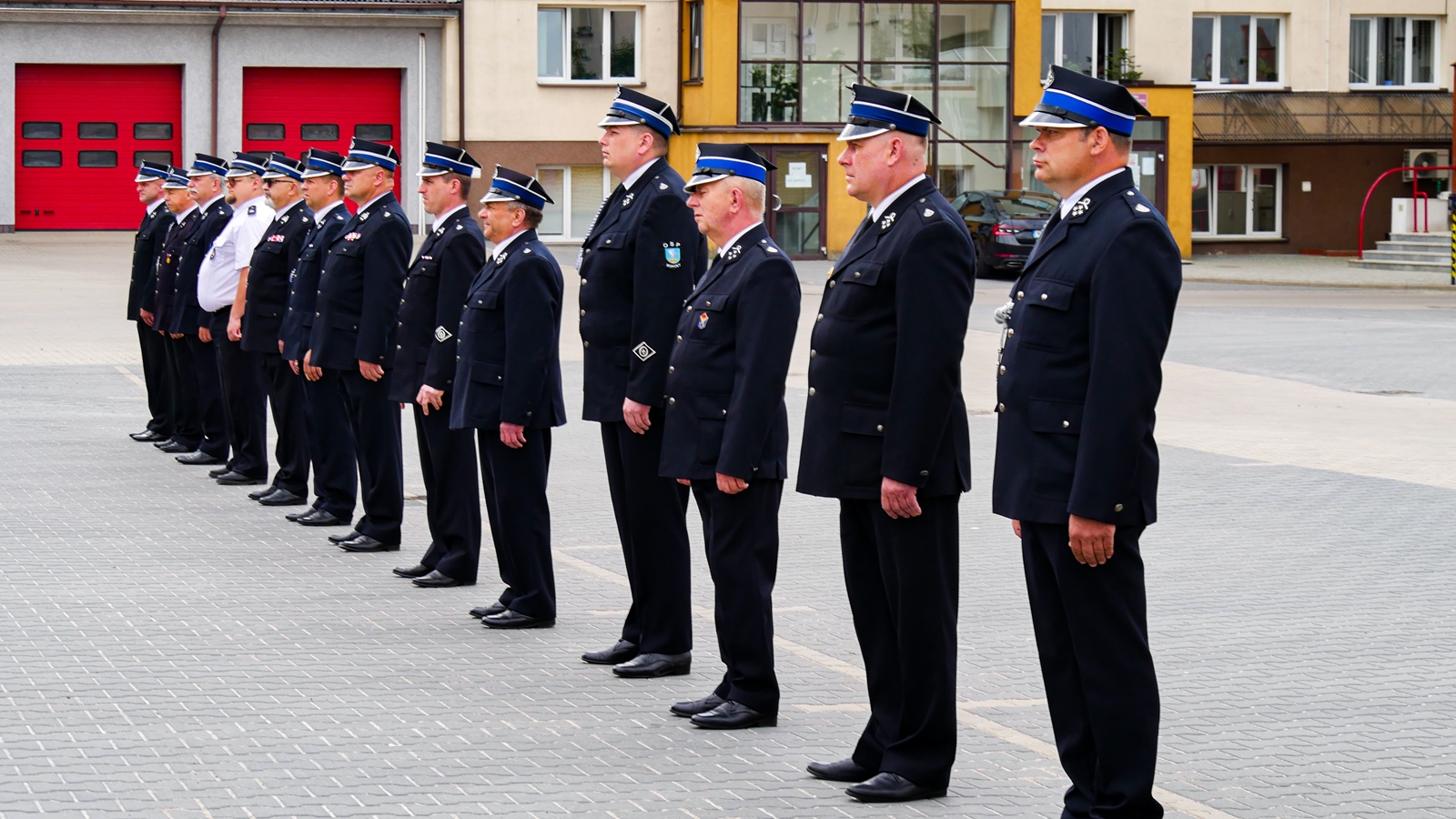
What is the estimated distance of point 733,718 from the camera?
648 cm

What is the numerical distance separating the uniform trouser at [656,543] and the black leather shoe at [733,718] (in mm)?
842

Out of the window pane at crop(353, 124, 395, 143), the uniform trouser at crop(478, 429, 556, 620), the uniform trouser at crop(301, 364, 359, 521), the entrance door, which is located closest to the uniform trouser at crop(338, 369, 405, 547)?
the uniform trouser at crop(301, 364, 359, 521)

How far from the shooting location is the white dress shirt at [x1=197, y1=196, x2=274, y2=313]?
493 inches

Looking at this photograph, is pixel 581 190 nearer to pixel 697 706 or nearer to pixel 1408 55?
pixel 1408 55

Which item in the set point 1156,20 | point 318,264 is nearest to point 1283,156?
point 1156,20

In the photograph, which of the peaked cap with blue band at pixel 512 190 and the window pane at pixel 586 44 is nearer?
the peaked cap with blue band at pixel 512 190

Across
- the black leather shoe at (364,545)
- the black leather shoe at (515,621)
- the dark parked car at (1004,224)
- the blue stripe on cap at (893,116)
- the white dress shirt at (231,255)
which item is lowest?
the black leather shoe at (515,621)

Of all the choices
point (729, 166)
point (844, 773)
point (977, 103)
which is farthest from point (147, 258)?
point (977, 103)

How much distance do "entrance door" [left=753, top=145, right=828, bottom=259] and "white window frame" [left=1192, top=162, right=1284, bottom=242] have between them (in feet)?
36.4

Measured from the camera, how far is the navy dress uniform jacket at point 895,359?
5566mm

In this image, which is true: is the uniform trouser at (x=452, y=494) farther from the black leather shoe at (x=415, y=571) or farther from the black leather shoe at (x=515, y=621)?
the black leather shoe at (x=515, y=621)

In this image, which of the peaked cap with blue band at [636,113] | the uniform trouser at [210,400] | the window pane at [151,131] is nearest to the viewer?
the peaked cap with blue band at [636,113]

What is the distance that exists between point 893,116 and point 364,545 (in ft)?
16.7

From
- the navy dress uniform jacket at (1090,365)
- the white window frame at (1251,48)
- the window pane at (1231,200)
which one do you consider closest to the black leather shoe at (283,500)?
the navy dress uniform jacket at (1090,365)
